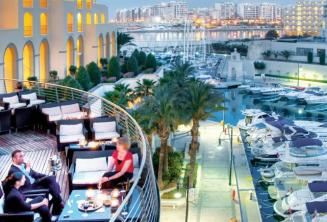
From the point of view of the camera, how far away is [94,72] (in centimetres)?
3081

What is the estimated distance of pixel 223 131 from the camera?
36.6m

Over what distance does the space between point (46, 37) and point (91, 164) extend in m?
23.7

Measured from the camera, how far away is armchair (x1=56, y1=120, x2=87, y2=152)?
1026 centimetres

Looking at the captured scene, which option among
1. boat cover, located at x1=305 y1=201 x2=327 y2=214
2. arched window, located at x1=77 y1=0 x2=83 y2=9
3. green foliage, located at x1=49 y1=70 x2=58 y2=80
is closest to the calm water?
boat cover, located at x1=305 y1=201 x2=327 y2=214

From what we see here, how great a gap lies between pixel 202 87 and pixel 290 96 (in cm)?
3264

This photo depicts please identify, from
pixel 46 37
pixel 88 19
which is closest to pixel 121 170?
pixel 46 37

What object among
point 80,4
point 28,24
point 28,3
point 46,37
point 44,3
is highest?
point 80,4

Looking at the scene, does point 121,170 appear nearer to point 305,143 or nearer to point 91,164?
point 91,164

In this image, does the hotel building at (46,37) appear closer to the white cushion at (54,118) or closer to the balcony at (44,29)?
the balcony at (44,29)

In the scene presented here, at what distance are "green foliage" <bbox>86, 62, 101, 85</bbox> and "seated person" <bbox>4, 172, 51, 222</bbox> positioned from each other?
80.1ft

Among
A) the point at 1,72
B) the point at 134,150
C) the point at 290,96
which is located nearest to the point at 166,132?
the point at 1,72

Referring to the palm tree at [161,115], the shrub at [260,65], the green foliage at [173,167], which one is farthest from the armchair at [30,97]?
the shrub at [260,65]

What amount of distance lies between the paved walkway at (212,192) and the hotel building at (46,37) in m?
9.24

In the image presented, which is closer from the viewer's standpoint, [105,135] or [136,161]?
[136,161]
